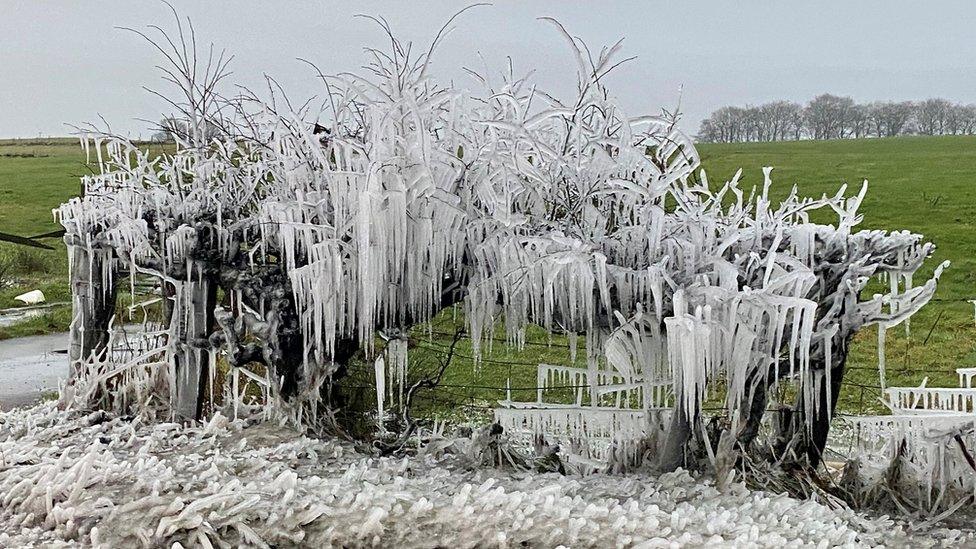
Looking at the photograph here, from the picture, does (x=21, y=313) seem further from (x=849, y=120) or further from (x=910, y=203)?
(x=849, y=120)

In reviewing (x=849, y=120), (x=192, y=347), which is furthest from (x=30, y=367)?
(x=849, y=120)

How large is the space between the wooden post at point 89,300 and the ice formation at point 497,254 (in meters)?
0.35

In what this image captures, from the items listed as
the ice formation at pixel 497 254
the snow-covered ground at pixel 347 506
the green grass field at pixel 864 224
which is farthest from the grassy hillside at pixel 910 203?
the snow-covered ground at pixel 347 506

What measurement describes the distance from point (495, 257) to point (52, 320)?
11.8 meters

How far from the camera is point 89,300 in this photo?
5.48 meters

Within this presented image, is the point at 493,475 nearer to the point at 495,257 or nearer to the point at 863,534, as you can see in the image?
the point at 495,257

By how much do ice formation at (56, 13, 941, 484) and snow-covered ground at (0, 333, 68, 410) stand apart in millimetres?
4007

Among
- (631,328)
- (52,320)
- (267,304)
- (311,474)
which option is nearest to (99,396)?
(267,304)

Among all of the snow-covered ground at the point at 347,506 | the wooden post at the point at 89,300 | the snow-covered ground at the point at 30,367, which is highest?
the wooden post at the point at 89,300

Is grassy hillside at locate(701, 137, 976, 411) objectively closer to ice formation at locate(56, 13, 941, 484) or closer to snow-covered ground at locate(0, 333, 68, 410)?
ice formation at locate(56, 13, 941, 484)

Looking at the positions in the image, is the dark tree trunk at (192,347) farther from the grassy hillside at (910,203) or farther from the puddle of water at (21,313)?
the puddle of water at (21,313)

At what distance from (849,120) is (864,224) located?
23679 mm

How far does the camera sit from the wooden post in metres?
5.35

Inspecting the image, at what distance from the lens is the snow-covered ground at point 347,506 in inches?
110
